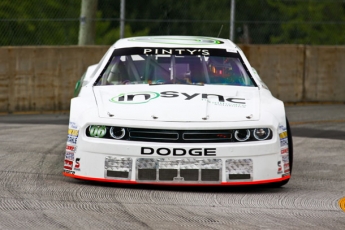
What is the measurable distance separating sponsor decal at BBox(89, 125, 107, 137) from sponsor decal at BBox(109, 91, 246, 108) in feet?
1.30

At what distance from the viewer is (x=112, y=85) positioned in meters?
8.69

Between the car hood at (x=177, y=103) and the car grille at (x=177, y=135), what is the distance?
0.38 feet

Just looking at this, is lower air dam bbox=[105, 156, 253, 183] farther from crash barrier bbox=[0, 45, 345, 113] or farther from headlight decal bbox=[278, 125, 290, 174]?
crash barrier bbox=[0, 45, 345, 113]

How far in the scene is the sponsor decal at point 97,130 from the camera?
7.62 m

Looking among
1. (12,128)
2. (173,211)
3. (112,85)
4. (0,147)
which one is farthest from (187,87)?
(12,128)

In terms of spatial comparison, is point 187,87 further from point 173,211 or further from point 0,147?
point 0,147

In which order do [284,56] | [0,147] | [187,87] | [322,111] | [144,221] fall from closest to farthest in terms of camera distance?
[144,221] → [187,87] → [0,147] → [322,111] → [284,56]

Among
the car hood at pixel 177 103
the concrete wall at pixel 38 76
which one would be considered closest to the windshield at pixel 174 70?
the car hood at pixel 177 103

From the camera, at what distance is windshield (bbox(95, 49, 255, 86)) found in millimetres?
8852

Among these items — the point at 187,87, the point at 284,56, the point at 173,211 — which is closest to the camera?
the point at 173,211

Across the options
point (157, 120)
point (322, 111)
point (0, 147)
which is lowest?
point (322, 111)

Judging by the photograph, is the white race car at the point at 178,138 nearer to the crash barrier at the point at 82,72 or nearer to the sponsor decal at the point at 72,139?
the sponsor decal at the point at 72,139

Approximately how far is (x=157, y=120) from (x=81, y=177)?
2.83 feet

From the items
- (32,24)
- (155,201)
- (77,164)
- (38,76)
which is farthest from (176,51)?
(32,24)
